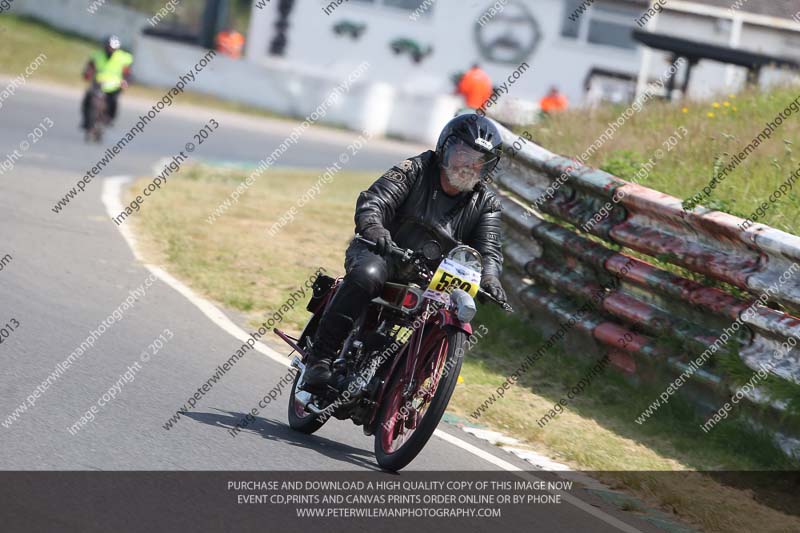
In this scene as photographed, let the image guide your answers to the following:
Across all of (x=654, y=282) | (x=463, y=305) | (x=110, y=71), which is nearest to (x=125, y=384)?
(x=463, y=305)

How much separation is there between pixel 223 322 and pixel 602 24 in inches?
1300

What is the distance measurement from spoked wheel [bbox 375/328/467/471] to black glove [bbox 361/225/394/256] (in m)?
0.49

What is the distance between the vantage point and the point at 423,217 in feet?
23.5

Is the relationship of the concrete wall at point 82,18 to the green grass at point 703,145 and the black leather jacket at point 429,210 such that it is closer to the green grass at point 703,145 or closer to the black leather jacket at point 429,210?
the green grass at point 703,145

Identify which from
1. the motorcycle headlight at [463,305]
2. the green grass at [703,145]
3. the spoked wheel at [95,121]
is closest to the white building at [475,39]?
the spoked wheel at [95,121]

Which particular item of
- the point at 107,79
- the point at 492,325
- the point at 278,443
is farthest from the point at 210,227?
the point at 107,79

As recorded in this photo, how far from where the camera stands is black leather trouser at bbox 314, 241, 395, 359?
22.6ft

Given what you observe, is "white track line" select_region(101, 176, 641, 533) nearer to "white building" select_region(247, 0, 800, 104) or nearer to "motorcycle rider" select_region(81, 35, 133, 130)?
"motorcycle rider" select_region(81, 35, 133, 130)

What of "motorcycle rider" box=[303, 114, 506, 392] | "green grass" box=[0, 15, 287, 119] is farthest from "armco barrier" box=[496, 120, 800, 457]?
"green grass" box=[0, 15, 287, 119]

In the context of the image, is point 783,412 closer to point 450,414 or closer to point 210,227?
point 450,414

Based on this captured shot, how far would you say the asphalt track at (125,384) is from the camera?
20.8ft

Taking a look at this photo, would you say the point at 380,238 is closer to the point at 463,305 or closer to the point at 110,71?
the point at 463,305

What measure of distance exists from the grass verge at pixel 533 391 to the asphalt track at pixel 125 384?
1.57 ft

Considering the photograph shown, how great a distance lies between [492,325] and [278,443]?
419cm
